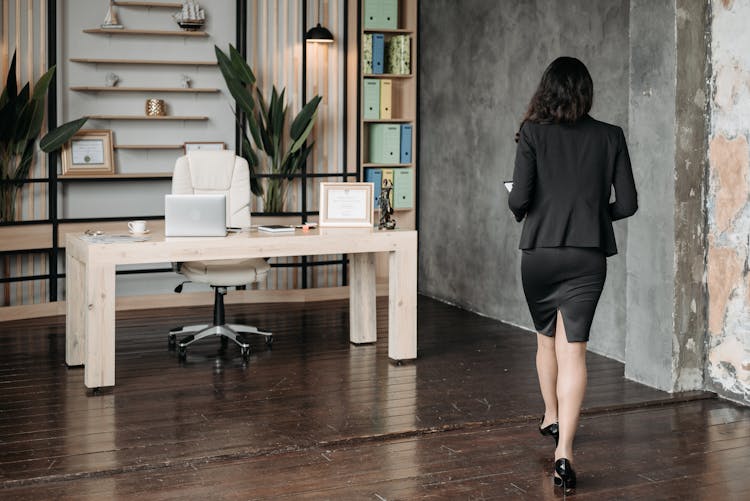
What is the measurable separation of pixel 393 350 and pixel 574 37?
2166 millimetres

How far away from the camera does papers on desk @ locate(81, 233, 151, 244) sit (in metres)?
4.79

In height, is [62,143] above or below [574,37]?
below

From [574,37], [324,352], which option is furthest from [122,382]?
[574,37]

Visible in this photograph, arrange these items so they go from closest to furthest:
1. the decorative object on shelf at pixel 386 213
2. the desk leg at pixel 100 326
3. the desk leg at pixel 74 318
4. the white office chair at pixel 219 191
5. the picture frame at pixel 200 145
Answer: the desk leg at pixel 100 326, the desk leg at pixel 74 318, the decorative object on shelf at pixel 386 213, the white office chair at pixel 219 191, the picture frame at pixel 200 145

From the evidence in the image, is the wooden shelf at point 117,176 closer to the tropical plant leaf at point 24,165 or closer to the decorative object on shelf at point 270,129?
the tropical plant leaf at point 24,165

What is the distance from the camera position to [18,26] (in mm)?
6613

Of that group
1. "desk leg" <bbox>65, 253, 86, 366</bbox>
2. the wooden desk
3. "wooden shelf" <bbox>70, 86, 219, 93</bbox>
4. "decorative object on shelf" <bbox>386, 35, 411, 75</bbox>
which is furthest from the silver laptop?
"decorative object on shelf" <bbox>386, 35, 411, 75</bbox>

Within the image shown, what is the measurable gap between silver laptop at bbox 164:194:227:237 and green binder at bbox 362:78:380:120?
265 centimetres

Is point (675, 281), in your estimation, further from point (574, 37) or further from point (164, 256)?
point (164, 256)

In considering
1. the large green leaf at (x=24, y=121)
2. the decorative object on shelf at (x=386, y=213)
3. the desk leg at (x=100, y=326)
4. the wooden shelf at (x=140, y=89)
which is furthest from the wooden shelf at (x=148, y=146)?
the desk leg at (x=100, y=326)

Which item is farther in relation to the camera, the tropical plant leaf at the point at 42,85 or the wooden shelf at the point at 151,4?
the wooden shelf at the point at 151,4

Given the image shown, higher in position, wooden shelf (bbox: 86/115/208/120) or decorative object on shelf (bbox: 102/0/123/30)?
decorative object on shelf (bbox: 102/0/123/30)

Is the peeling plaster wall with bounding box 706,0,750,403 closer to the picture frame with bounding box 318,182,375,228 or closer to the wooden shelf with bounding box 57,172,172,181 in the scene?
the picture frame with bounding box 318,182,375,228

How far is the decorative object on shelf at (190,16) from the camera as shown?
22.9 ft
